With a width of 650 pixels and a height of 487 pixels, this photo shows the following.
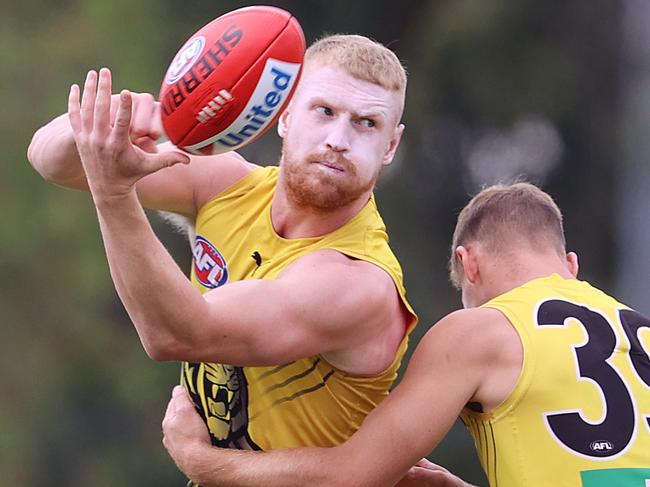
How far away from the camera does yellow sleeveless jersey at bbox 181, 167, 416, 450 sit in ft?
16.2

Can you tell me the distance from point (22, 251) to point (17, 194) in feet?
2.05

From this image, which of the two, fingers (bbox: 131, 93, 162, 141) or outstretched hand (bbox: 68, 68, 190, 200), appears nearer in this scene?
outstretched hand (bbox: 68, 68, 190, 200)

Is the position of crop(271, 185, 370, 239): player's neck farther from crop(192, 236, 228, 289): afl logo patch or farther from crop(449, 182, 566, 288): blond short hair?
crop(449, 182, 566, 288): blond short hair

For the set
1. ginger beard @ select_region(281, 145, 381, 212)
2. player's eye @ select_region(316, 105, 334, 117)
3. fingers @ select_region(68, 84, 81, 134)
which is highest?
fingers @ select_region(68, 84, 81, 134)

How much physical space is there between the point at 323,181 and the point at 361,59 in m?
0.45

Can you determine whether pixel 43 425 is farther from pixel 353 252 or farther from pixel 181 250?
pixel 353 252

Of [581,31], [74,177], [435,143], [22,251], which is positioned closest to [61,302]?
[22,251]

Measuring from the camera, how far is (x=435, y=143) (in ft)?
45.9

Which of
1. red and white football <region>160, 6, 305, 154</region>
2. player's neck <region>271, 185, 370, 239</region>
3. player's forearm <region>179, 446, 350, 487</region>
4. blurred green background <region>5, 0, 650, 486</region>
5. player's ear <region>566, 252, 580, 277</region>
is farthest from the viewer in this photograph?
blurred green background <region>5, 0, 650, 486</region>

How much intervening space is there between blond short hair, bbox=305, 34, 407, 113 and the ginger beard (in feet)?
1.00

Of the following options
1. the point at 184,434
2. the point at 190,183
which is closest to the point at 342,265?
the point at 190,183

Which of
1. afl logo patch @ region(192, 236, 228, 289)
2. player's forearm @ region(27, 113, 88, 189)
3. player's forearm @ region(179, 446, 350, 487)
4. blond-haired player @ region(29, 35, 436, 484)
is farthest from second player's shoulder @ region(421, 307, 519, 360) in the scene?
player's forearm @ region(27, 113, 88, 189)

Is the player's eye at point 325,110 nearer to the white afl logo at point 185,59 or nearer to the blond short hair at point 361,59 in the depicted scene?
the blond short hair at point 361,59

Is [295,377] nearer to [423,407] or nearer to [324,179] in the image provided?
[423,407]
